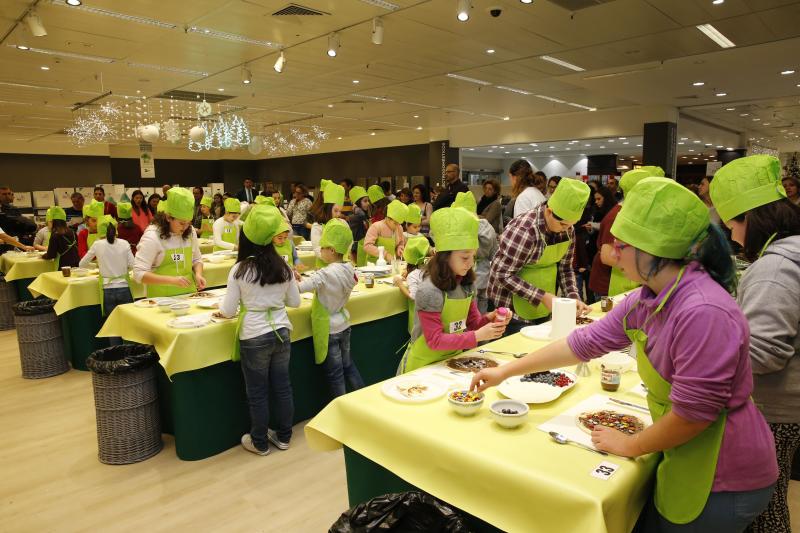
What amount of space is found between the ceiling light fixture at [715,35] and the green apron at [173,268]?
6066mm

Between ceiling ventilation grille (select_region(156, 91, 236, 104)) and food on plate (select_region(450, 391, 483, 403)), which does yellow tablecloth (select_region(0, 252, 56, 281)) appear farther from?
food on plate (select_region(450, 391, 483, 403))

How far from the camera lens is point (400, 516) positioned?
5.44ft

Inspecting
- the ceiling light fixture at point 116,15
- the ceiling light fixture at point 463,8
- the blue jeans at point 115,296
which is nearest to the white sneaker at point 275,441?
the blue jeans at point 115,296

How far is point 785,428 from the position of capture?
1.81m

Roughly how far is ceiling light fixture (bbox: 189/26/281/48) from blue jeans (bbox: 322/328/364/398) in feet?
14.0

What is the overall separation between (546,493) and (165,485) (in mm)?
2623

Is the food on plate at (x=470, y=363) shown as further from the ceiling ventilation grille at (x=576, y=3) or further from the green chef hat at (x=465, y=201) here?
the ceiling ventilation grille at (x=576, y=3)

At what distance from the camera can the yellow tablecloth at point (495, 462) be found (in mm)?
1399

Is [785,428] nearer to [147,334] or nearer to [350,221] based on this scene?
[147,334]

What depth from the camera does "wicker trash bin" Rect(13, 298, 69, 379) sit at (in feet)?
16.3

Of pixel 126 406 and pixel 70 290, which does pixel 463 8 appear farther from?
pixel 70 290

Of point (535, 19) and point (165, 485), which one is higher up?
point (535, 19)

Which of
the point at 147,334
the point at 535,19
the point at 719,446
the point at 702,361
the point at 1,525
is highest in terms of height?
the point at 535,19

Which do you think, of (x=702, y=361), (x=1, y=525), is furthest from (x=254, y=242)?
(x=702, y=361)
